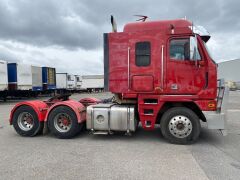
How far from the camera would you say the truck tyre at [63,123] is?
6.57 meters

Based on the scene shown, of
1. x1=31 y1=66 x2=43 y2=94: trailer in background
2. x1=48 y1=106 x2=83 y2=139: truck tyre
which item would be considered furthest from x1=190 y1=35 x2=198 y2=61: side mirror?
x1=31 y1=66 x2=43 y2=94: trailer in background

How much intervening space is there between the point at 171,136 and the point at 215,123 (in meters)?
1.17

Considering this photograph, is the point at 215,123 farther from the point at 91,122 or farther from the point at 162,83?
the point at 91,122

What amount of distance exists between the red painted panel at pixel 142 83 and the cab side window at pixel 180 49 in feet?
2.88

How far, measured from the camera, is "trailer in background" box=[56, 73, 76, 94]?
1346 inches

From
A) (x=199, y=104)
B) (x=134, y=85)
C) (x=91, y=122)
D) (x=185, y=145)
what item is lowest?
(x=185, y=145)

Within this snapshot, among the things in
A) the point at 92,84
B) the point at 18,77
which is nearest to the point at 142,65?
the point at 18,77

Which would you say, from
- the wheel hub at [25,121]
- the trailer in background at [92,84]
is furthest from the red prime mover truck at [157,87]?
the trailer in background at [92,84]

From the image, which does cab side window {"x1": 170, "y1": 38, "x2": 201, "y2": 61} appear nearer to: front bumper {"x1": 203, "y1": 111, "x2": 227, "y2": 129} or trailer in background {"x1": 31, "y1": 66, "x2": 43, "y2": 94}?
front bumper {"x1": 203, "y1": 111, "x2": 227, "y2": 129}

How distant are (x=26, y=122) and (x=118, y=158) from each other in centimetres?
381

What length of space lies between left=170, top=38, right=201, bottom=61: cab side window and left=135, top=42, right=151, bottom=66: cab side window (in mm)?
620

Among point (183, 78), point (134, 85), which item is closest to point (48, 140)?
point (134, 85)

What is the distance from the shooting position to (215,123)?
5.71 metres

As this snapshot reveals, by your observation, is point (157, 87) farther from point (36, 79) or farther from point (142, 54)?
point (36, 79)
